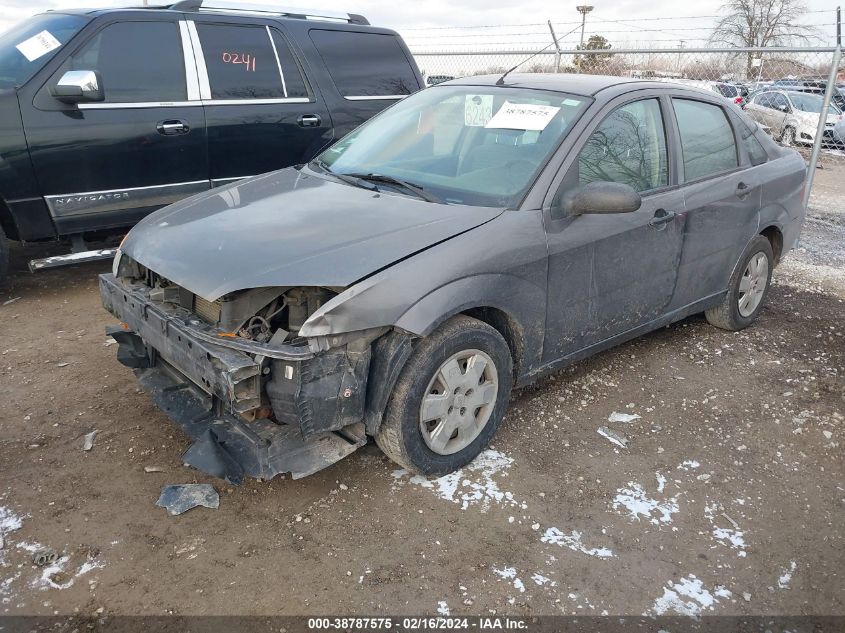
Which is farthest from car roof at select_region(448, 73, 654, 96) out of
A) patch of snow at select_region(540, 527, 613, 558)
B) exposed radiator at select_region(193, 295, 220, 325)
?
patch of snow at select_region(540, 527, 613, 558)

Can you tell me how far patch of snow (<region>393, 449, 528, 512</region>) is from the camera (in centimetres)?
307

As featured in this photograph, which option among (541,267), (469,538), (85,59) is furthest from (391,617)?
(85,59)

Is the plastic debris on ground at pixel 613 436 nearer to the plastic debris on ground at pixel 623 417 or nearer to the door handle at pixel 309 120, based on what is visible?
the plastic debris on ground at pixel 623 417

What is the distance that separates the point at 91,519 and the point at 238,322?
1.05 m

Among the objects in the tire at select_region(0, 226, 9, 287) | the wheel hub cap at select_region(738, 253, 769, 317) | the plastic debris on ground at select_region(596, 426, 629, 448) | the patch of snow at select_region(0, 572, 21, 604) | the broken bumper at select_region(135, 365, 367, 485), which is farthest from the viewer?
the tire at select_region(0, 226, 9, 287)

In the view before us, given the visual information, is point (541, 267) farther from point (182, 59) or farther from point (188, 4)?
point (188, 4)

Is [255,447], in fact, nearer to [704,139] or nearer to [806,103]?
[704,139]

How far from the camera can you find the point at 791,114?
15.0 meters

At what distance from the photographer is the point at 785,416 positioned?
3.96 metres

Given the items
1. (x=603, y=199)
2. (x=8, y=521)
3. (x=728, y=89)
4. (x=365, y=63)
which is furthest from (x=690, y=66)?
(x=8, y=521)

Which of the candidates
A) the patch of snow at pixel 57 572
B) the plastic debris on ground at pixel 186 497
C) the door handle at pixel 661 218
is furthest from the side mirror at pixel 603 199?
the patch of snow at pixel 57 572

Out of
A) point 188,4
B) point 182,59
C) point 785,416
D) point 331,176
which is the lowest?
point 785,416

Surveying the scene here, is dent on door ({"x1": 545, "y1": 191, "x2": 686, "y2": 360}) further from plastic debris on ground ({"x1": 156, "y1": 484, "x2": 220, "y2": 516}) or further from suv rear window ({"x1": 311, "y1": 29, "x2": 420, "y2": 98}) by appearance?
suv rear window ({"x1": 311, "y1": 29, "x2": 420, "y2": 98})

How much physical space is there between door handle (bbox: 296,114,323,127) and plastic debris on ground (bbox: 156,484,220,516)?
3.74 metres
